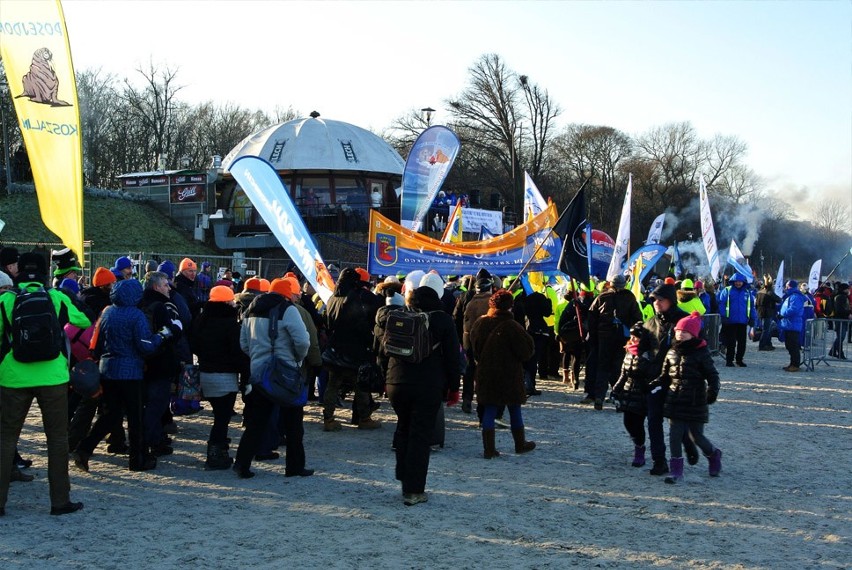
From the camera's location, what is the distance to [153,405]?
8031mm

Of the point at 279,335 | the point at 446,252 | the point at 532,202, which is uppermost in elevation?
the point at 532,202

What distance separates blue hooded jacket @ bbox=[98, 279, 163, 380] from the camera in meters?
7.43

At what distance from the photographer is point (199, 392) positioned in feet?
26.5

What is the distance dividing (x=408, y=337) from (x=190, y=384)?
249cm

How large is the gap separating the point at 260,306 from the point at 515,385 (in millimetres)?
2617

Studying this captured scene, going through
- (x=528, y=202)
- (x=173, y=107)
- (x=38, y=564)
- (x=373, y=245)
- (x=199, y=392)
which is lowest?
(x=38, y=564)

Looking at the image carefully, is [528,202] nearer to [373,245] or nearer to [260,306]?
[373,245]

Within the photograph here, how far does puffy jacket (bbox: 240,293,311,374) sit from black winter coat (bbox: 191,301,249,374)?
0.39 meters

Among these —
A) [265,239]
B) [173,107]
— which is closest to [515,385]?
[265,239]

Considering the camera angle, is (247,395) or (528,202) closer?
(247,395)

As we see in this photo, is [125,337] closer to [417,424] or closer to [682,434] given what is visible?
[417,424]

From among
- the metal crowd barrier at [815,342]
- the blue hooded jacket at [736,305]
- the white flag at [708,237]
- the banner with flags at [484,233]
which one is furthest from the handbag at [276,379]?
the banner with flags at [484,233]

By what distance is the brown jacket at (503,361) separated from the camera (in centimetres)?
834

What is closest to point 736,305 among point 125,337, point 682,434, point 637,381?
point 637,381
